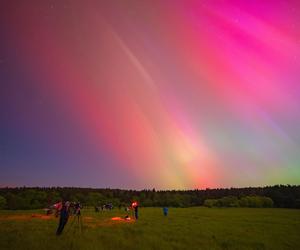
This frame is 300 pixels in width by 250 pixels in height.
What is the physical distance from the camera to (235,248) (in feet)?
63.4

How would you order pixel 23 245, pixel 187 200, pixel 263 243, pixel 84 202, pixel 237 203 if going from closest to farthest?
pixel 23 245, pixel 263 243, pixel 237 203, pixel 84 202, pixel 187 200

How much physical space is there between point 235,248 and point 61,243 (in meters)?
11.7

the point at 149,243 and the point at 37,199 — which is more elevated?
the point at 37,199

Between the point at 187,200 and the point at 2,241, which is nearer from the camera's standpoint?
the point at 2,241

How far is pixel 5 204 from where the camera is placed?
4077 inches

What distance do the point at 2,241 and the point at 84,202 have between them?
11930cm

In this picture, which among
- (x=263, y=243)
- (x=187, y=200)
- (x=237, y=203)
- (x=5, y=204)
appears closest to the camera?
(x=263, y=243)

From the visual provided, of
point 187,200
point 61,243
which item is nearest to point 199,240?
point 61,243

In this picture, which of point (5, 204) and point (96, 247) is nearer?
point (96, 247)

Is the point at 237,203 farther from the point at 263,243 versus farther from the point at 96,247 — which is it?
the point at 96,247

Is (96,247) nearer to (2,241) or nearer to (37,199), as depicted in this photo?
(2,241)

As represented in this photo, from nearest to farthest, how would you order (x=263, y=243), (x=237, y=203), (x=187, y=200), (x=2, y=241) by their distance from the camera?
(x=2, y=241)
(x=263, y=243)
(x=237, y=203)
(x=187, y=200)

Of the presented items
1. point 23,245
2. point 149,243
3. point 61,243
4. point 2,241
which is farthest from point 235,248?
point 2,241

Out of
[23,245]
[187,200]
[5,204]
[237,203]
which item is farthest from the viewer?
[187,200]
